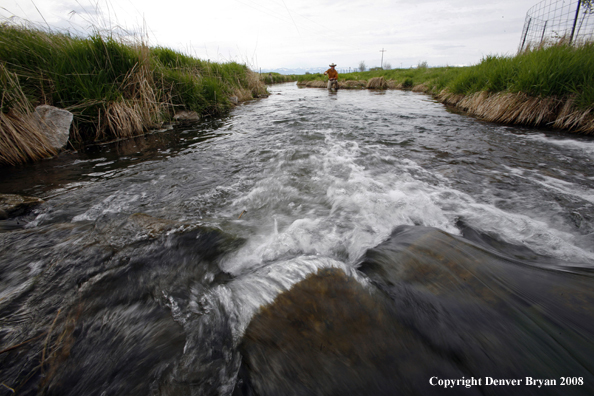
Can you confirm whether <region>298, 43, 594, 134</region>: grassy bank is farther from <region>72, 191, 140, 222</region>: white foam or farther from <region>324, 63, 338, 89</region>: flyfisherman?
<region>324, 63, 338, 89</region>: flyfisherman

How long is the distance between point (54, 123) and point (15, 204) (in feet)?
8.39

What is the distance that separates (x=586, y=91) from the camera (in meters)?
4.48

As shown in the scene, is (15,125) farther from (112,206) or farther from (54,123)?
(112,206)

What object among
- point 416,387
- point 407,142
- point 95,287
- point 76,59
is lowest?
point 416,387

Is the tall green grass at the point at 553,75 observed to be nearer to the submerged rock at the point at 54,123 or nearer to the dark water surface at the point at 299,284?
the dark water surface at the point at 299,284

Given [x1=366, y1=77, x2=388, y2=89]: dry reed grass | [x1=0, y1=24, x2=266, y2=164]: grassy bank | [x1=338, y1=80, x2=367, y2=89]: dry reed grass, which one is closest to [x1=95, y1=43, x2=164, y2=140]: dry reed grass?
[x1=0, y1=24, x2=266, y2=164]: grassy bank

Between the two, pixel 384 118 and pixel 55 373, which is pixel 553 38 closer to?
pixel 384 118

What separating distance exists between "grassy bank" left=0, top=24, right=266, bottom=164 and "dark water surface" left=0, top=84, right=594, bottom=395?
0.79 metres

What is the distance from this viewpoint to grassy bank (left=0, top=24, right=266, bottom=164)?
3621mm

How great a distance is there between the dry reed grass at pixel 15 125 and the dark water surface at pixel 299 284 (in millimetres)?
369

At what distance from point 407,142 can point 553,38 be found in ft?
20.5

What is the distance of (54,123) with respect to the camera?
13.4ft

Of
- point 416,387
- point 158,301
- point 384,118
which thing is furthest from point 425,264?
point 384,118

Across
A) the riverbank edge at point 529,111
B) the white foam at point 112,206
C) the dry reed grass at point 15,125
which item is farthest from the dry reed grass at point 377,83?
the white foam at point 112,206
